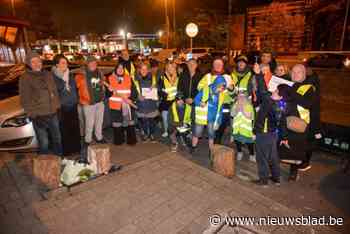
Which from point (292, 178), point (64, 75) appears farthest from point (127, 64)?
point (292, 178)

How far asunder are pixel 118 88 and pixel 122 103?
345 mm

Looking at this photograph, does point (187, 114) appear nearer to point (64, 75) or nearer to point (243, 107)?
point (243, 107)

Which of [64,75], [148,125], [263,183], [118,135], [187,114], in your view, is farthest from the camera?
[148,125]

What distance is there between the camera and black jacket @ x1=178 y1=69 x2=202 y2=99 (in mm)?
5176

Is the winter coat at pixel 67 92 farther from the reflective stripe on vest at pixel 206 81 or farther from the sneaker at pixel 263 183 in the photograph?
the sneaker at pixel 263 183

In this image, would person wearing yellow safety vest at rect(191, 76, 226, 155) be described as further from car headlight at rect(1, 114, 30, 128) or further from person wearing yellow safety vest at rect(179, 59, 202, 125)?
car headlight at rect(1, 114, 30, 128)

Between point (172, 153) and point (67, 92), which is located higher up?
point (67, 92)

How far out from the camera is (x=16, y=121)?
4.67 metres

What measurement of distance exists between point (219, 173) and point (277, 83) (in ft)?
6.05

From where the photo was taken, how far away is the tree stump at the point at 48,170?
13.1ft

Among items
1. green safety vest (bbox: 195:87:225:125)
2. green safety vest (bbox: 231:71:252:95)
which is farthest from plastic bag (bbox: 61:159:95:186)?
green safety vest (bbox: 231:71:252:95)

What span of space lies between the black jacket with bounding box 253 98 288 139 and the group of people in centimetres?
1

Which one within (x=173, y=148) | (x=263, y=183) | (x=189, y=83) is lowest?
(x=263, y=183)

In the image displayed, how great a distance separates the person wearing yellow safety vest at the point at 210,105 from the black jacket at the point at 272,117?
42.6 inches
